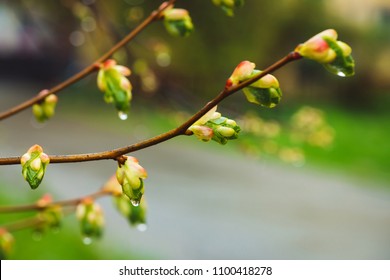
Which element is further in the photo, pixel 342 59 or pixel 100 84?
pixel 100 84

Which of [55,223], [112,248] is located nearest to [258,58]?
[112,248]

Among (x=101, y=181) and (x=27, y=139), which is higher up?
(x=27, y=139)

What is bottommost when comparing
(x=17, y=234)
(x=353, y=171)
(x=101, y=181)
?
(x=17, y=234)

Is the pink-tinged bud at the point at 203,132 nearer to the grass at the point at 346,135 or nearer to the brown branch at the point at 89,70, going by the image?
the brown branch at the point at 89,70

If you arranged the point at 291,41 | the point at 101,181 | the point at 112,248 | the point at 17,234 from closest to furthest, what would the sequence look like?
the point at 17,234 < the point at 112,248 < the point at 101,181 < the point at 291,41

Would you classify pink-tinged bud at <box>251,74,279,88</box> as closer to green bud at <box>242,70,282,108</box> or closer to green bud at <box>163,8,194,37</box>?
green bud at <box>242,70,282,108</box>

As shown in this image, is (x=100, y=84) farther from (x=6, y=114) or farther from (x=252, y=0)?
(x=252, y=0)

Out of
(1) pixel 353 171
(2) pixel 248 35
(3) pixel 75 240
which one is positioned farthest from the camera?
(2) pixel 248 35
